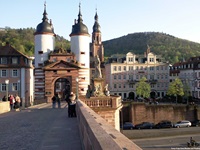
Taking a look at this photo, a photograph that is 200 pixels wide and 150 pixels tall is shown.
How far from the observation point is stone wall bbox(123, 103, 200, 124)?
55.1m

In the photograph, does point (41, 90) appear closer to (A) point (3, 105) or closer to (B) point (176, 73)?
(A) point (3, 105)

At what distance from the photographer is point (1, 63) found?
160ft

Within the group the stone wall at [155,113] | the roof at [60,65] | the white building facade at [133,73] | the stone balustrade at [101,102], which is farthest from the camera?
the white building facade at [133,73]

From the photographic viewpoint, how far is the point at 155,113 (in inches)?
2199

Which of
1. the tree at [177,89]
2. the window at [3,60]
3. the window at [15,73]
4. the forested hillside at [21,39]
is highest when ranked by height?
the forested hillside at [21,39]

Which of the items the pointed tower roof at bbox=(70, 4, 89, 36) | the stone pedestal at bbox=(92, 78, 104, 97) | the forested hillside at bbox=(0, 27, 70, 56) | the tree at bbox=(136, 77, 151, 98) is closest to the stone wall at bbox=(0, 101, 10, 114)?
the stone pedestal at bbox=(92, 78, 104, 97)

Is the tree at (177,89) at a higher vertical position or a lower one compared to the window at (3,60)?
lower

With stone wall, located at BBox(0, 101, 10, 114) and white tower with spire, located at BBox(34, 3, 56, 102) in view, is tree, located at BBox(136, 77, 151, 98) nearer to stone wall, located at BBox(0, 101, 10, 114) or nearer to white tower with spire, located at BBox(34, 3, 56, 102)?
white tower with spire, located at BBox(34, 3, 56, 102)

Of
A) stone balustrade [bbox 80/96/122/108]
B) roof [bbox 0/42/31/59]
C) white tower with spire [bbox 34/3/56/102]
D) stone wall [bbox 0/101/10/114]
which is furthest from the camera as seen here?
roof [bbox 0/42/31/59]

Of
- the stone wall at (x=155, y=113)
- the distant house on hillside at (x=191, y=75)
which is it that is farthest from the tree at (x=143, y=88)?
the stone wall at (x=155, y=113)

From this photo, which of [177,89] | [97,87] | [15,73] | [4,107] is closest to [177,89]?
Result: [177,89]

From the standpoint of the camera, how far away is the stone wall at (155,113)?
2169 inches

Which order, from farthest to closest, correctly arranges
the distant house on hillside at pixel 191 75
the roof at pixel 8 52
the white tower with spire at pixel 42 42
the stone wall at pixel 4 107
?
the distant house on hillside at pixel 191 75
the roof at pixel 8 52
the white tower with spire at pixel 42 42
the stone wall at pixel 4 107

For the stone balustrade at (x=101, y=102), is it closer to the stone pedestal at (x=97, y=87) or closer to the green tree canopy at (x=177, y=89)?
the stone pedestal at (x=97, y=87)
